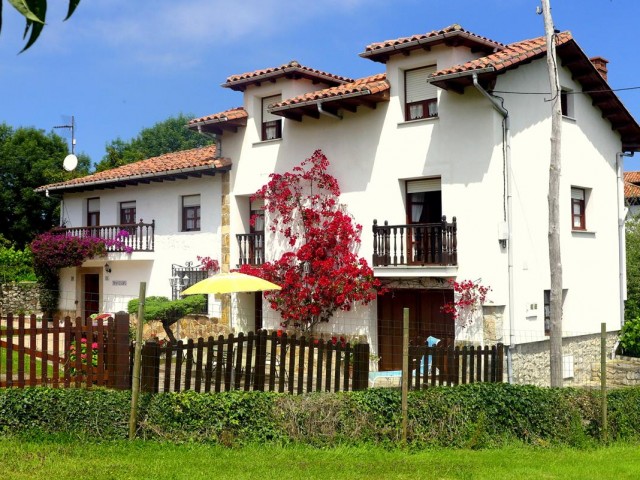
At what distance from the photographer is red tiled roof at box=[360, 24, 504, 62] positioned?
51.0 feet

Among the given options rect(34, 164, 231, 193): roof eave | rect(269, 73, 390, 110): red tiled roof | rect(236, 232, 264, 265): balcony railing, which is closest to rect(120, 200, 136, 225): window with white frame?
rect(34, 164, 231, 193): roof eave

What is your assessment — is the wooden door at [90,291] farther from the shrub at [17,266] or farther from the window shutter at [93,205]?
the shrub at [17,266]

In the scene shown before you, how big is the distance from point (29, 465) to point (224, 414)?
7.01 ft

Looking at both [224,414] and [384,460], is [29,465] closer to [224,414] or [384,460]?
[224,414]

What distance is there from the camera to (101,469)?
7004mm

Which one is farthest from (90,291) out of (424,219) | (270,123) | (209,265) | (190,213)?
(424,219)

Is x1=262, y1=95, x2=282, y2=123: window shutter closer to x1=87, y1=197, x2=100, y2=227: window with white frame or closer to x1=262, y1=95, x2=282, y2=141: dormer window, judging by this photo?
x1=262, y1=95, x2=282, y2=141: dormer window

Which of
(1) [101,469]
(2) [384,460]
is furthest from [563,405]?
(1) [101,469]

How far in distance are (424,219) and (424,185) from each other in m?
0.76

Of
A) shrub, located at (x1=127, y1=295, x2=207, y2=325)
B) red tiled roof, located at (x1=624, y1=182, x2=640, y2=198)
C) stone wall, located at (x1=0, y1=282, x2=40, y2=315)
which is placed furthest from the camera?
red tiled roof, located at (x1=624, y1=182, x2=640, y2=198)

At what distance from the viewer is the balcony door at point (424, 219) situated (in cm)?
1602

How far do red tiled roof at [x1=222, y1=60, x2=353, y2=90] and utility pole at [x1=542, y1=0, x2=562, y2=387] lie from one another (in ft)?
23.3

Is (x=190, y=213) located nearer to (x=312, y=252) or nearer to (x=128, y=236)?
(x=128, y=236)

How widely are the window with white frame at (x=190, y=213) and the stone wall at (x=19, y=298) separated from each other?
754cm
